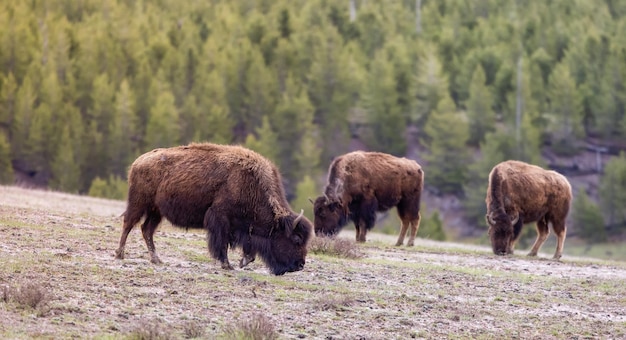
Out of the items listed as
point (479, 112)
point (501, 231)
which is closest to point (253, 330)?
point (501, 231)

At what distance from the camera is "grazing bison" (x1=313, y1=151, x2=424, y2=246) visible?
70.9 feet

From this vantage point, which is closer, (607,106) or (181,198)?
(181,198)

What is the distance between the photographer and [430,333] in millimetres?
10953

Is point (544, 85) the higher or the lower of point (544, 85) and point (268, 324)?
the higher

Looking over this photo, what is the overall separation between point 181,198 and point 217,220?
65cm

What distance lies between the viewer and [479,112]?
6806cm

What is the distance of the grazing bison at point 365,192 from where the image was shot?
21609 millimetres

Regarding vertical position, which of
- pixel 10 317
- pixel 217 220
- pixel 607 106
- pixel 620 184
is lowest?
pixel 10 317

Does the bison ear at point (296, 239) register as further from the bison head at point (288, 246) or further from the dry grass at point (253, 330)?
the dry grass at point (253, 330)

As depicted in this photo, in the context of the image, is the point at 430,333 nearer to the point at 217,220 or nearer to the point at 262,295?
the point at 262,295

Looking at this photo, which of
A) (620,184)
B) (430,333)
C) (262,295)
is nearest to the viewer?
(430,333)

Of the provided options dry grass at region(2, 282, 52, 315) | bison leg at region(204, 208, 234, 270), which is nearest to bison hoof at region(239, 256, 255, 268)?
bison leg at region(204, 208, 234, 270)

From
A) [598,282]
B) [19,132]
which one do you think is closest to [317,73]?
[19,132]

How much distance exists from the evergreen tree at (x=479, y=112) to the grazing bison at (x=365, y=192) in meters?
45.5
